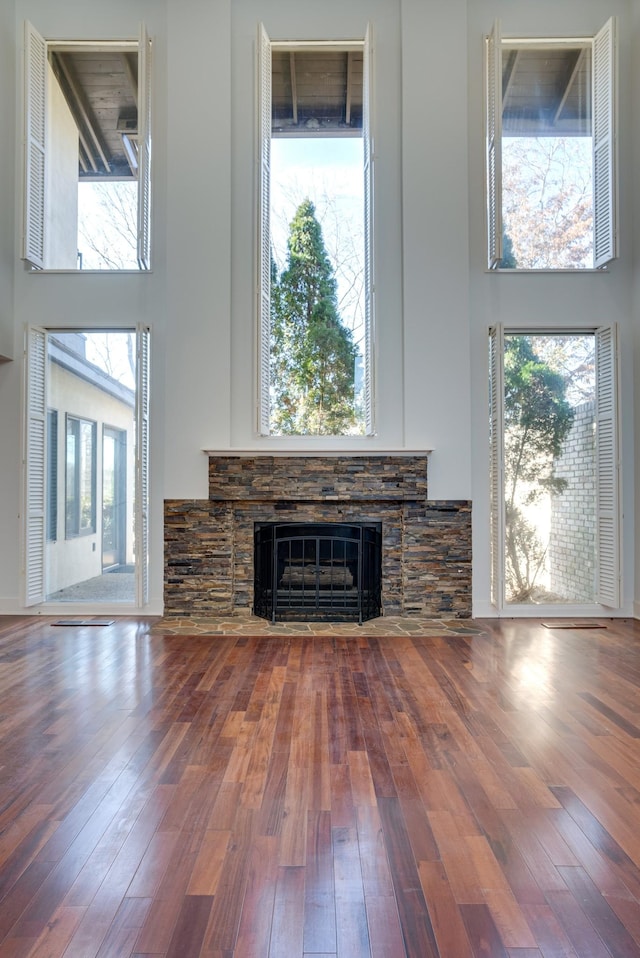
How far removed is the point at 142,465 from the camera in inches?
201

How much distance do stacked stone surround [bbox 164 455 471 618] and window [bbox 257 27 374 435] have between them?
1.30 feet

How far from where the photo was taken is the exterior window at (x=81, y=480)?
524cm

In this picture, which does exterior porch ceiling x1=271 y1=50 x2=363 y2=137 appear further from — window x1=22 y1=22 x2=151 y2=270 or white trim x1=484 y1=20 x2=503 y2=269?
window x1=22 y1=22 x2=151 y2=270

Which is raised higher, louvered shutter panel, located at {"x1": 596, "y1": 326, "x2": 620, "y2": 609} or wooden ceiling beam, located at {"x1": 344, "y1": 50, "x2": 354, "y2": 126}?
wooden ceiling beam, located at {"x1": 344, "y1": 50, "x2": 354, "y2": 126}

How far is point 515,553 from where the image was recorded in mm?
5109

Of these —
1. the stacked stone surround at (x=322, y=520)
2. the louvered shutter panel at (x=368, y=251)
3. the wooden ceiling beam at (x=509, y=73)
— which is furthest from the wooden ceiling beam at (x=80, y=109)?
the wooden ceiling beam at (x=509, y=73)

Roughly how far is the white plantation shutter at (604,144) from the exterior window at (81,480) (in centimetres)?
484

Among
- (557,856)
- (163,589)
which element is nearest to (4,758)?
(557,856)

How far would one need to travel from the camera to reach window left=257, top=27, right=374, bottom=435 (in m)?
5.14

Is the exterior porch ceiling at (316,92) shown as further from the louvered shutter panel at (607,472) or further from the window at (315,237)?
the louvered shutter panel at (607,472)

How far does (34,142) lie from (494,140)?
13.2 ft

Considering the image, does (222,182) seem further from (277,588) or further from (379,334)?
(277,588)

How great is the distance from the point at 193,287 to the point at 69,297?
1.17 m

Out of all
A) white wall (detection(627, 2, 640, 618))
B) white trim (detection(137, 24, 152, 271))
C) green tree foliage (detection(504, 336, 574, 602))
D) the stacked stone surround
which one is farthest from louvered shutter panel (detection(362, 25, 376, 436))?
white wall (detection(627, 2, 640, 618))
